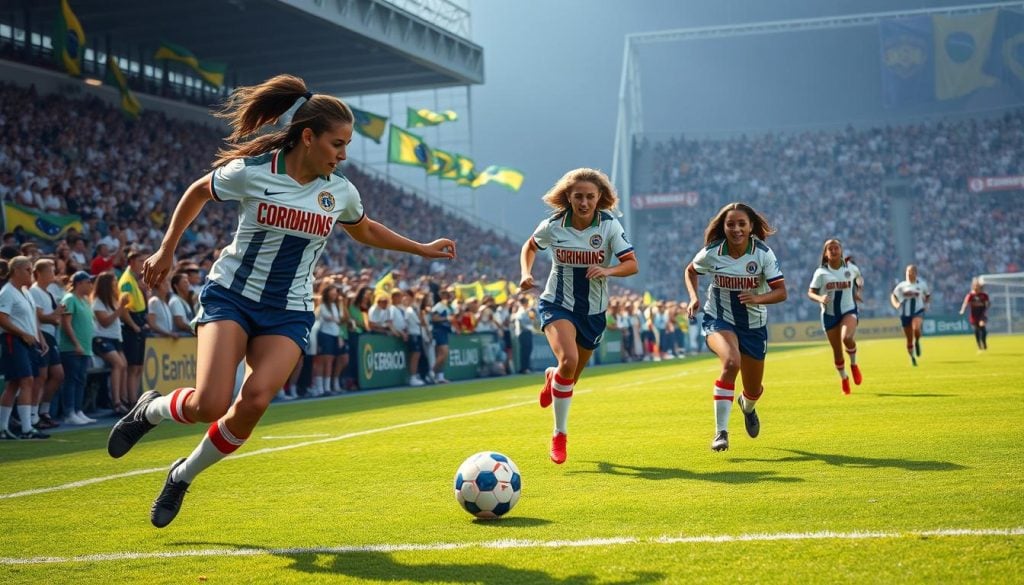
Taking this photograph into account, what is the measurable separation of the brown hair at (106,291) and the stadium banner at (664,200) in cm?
5205

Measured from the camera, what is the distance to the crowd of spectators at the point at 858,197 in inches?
2317

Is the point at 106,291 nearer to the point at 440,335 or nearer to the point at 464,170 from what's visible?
the point at 440,335

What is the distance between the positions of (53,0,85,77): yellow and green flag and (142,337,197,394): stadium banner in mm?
16185

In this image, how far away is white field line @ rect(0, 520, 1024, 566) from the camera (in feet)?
17.2

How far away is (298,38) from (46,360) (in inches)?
1152

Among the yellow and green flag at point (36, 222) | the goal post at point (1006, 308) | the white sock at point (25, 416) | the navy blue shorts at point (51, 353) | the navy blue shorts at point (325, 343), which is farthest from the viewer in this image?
the goal post at point (1006, 308)

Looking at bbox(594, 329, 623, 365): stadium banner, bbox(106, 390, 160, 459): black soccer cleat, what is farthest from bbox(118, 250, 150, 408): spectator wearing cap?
bbox(594, 329, 623, 365): stadium banner

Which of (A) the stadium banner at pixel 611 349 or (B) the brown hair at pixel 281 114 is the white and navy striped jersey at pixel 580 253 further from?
(A) the stadium banner at pixel 611 349

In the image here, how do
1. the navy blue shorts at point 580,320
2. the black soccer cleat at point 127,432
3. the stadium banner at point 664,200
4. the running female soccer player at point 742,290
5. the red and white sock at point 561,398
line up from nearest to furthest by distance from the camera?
1. the black soccer cleat at point 127,432
2. the red and white sock at point 561,398
3. the navy blue shorts at point 580,320
4. the running female soccer player at point 742,290
5. the stadium banner at point 664,200

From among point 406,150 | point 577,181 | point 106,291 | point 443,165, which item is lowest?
point 106,291

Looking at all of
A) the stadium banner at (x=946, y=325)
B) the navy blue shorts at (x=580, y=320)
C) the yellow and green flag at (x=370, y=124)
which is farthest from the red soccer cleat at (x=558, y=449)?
the stadium banner at (x=946, y=325)

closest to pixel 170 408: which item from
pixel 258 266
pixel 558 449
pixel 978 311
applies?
pixel 258 266

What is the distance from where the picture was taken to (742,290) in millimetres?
10414

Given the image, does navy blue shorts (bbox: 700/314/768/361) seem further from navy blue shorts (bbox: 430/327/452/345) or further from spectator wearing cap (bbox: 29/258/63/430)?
navy blue shorts (bbox: 430/327/452/345)
